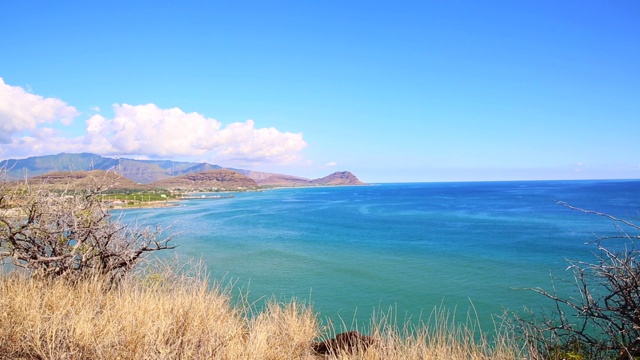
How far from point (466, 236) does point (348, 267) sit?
17.2m

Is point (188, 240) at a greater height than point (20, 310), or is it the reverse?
point (20, 310)

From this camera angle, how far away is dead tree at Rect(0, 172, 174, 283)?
7.04 meters

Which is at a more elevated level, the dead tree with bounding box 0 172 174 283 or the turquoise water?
the dead tree with bounding box 0 172 174 283

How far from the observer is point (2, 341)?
4320mm

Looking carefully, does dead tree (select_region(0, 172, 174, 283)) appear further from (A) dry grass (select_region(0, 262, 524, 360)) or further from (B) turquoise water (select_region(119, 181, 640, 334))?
(B) turquoise water (select_region(119, 181, 640, 334))

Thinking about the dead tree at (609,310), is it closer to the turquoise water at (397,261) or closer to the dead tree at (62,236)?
the turquoise water at (397,261)

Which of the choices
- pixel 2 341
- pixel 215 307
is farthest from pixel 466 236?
pixel 2 341

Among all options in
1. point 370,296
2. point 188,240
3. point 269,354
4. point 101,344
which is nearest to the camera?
point 101,344

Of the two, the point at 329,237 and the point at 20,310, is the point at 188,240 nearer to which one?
the point at 329,237

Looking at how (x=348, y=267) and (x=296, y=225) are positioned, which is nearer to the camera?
(x=348, y=267)

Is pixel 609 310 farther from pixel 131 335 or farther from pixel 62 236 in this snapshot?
pixel 62 236

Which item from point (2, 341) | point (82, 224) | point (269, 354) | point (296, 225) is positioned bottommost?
point (296, 225)

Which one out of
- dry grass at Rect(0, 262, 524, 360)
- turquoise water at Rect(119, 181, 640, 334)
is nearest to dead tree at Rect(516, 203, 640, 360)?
dry grass at Rect(0, 262, 524, 360)

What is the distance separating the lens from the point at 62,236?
761 cm
